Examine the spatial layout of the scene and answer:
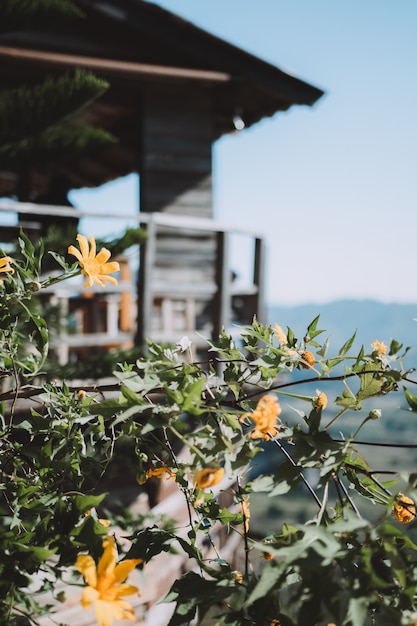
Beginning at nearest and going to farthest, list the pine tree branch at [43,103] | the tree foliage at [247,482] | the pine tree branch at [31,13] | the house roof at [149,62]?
the tree foliage at [247,482], the pine tree branch at [31,13], the pine tree branch at [43,103], the house roof at [149,62]

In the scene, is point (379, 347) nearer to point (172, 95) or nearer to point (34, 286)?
point (34, 286)

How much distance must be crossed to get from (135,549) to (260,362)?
30cm

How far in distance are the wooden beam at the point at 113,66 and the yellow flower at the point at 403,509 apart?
14.2 ft

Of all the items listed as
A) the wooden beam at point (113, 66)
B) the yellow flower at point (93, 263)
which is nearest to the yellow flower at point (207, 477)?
the yellow flower at point (93, 263)

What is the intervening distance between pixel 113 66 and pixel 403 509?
4517 millimetres

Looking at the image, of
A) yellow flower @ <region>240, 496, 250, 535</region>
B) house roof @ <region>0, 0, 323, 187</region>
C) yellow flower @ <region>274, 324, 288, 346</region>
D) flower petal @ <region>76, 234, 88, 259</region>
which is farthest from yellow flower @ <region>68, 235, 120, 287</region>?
house roof @ <region>0, 0, 323, 187</region>

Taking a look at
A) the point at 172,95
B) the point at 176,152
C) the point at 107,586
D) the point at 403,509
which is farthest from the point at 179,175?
the point at 107,586

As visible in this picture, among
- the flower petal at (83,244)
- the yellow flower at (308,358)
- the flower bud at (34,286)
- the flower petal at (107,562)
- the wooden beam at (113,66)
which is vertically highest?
the wooden beam at (113,66)

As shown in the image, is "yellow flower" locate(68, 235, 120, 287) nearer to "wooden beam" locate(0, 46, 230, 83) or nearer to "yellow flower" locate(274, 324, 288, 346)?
"yellow flower" locate(274, 324, 288, 346)

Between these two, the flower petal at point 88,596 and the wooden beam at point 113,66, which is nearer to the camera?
the flower petal at point 88,596

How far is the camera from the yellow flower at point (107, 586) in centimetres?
68

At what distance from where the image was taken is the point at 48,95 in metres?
3.26

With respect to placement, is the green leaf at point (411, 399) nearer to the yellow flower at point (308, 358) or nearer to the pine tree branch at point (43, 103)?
the yellow flower at point (308, 358)

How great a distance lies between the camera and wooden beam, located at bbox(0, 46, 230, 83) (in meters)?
4.42
